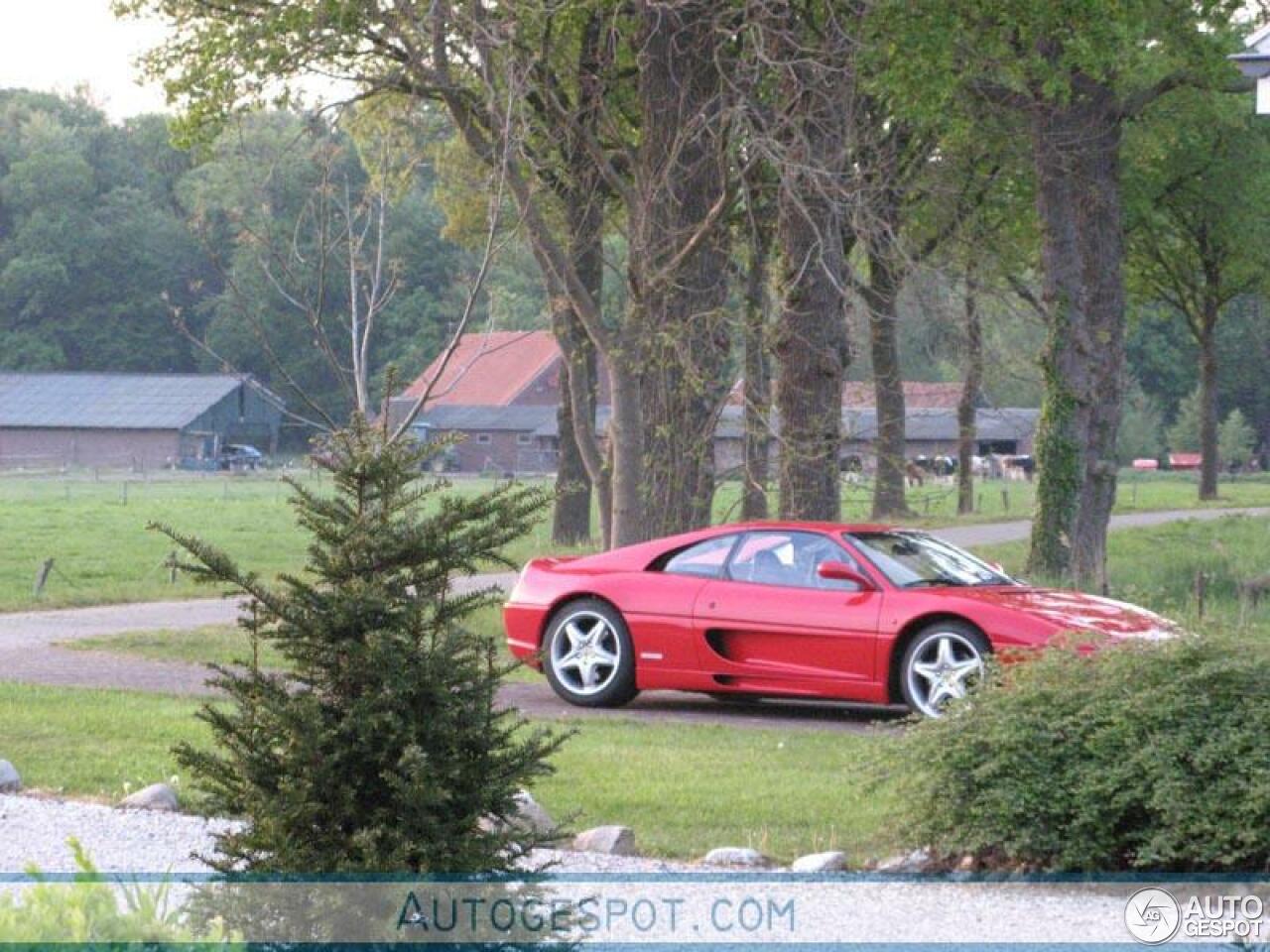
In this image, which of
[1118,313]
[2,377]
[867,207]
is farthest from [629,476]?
[2,377]

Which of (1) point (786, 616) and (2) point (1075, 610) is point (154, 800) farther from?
(2) point (1075, 610)

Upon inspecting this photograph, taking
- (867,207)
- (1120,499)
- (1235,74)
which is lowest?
(1120,499)

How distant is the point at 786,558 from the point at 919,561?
36.1 inches

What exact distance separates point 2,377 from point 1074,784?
8616cm

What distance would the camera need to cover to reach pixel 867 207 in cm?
1948

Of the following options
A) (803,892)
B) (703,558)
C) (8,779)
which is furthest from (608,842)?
(703,558)

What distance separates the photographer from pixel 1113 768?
7.81 meters

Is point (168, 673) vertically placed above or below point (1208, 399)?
below

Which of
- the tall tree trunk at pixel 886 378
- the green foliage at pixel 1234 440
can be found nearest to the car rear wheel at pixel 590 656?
the tall tree trunk at pixel 886 378

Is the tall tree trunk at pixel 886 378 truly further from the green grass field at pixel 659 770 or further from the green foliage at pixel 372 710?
the green foliage at pixel 372 710

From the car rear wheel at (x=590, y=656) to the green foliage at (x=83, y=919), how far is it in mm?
10087

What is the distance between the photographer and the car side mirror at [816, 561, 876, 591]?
44.1 feet

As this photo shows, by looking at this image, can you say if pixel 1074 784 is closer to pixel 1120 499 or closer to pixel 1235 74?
pixel 1235 74

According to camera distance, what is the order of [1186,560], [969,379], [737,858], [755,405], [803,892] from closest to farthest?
1. [803,892]
2. [737,858]
3. [755,405]
4. [1186,560]
5. [969,379]
